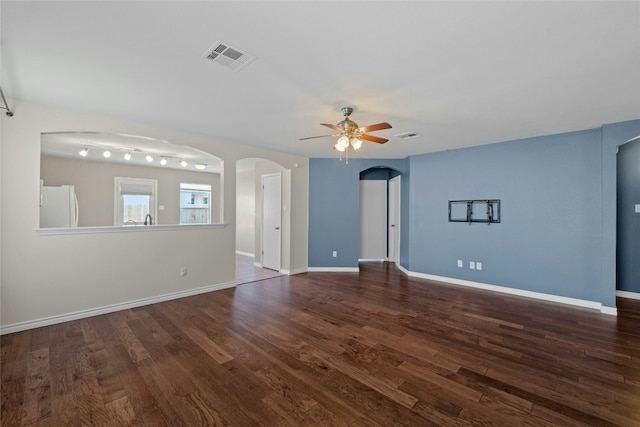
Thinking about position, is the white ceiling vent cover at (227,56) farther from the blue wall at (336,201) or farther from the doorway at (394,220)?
the doorway at (394,220)

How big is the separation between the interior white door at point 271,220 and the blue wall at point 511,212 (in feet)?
2.41

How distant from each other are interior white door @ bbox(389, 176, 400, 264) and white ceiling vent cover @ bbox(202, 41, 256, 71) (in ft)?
16.9

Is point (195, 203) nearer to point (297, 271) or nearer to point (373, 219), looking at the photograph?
Result: point (297, 271)

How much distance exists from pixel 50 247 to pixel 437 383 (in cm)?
428

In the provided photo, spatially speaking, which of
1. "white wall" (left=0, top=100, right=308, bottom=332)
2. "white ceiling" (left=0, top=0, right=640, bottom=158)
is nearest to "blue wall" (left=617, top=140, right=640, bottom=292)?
"white ceiling" (left=0, top=0, right=640, bottom=158)

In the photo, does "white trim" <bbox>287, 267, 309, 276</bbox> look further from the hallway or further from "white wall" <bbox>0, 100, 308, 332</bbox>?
"white wall" <bbox>0, 100, 308, 332</bbox>

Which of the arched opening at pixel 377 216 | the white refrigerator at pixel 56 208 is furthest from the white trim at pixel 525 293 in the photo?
the white refrigerator at pixel 56 208

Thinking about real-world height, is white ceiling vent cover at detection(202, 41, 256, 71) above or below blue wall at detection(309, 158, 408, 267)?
above

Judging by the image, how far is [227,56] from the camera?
2.11 m

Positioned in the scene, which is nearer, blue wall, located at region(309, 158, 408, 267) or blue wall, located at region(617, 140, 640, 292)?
blue wall, located at region(617, 140, 640, 292)

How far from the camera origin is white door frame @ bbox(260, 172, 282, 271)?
19.5 feet

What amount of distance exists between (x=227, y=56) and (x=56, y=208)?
13.4 ft

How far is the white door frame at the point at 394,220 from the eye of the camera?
6832 mm

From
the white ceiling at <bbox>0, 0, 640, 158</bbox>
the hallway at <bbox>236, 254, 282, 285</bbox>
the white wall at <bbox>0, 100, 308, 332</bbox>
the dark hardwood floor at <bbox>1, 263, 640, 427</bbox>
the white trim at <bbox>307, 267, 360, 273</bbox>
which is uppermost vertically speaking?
the white ceiling at <bbox>0, 0, 640, 158</bbox>
